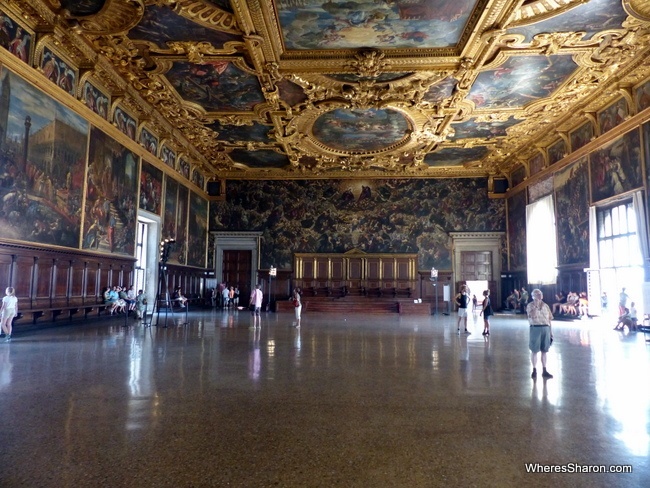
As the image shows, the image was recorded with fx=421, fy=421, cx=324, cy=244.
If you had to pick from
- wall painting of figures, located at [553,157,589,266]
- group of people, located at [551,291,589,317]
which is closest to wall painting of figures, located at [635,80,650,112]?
wall painting of figures, located at [553,157,589,266]

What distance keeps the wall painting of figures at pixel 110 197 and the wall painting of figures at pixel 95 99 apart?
2.27 ft

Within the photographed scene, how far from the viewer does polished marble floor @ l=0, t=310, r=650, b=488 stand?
116 inches

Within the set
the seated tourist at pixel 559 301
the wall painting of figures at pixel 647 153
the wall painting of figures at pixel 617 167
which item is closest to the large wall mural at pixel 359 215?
the seated tourist at pixel 559 301

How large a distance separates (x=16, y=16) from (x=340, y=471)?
12.7m

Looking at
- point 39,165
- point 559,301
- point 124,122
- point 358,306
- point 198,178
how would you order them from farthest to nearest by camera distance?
point 198,178 < point 358,306 < point 559,301 < point 124,122 < point 39,165

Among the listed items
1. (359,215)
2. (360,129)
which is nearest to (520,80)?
(360,129)

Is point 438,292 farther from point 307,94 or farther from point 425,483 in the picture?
point 425,483

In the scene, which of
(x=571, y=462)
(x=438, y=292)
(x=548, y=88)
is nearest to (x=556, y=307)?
(x=438, y=292)

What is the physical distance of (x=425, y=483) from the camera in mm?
2803

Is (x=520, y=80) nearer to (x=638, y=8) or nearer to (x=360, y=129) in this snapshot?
(x=638, y=8)

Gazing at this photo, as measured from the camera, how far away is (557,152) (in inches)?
790

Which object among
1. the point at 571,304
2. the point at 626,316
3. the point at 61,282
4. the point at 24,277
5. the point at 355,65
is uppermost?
the point at 355,65

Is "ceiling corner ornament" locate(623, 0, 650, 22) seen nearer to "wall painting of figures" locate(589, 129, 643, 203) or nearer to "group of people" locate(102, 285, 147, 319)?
"wall painting of figures" locate(589, 129, 643, 203)

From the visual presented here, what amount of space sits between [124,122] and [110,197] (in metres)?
3.17
